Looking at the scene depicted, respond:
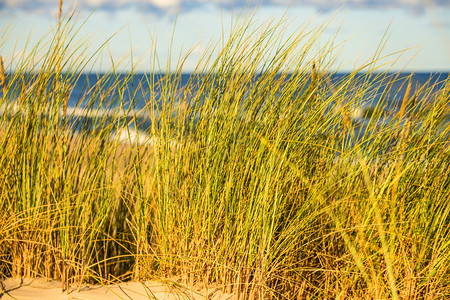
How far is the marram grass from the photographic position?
1622 millimetres

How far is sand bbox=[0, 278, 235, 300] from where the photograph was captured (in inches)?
66.2

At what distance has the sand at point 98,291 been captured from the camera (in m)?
1.68

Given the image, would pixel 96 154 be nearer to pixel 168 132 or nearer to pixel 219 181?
pixel 168 132

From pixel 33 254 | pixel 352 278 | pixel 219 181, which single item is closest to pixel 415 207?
pixel 352 278

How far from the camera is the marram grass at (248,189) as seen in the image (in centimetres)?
162

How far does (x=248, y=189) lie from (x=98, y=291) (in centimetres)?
90

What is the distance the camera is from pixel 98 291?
5.89ft

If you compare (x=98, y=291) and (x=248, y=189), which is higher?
(x=248, y=189)

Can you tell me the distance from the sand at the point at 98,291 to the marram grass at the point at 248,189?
59 millimetres

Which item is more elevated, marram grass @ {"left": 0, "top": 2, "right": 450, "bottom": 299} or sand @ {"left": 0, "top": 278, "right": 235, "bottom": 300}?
marram grass @ {"left": 0, "top": 2, "right": 450, "bottom": 299}

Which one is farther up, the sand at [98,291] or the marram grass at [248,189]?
the marram grass at [248,189]

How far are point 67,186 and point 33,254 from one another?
380 mm

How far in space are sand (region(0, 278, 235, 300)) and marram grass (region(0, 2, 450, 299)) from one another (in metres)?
0.06

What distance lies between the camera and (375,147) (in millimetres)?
1982
